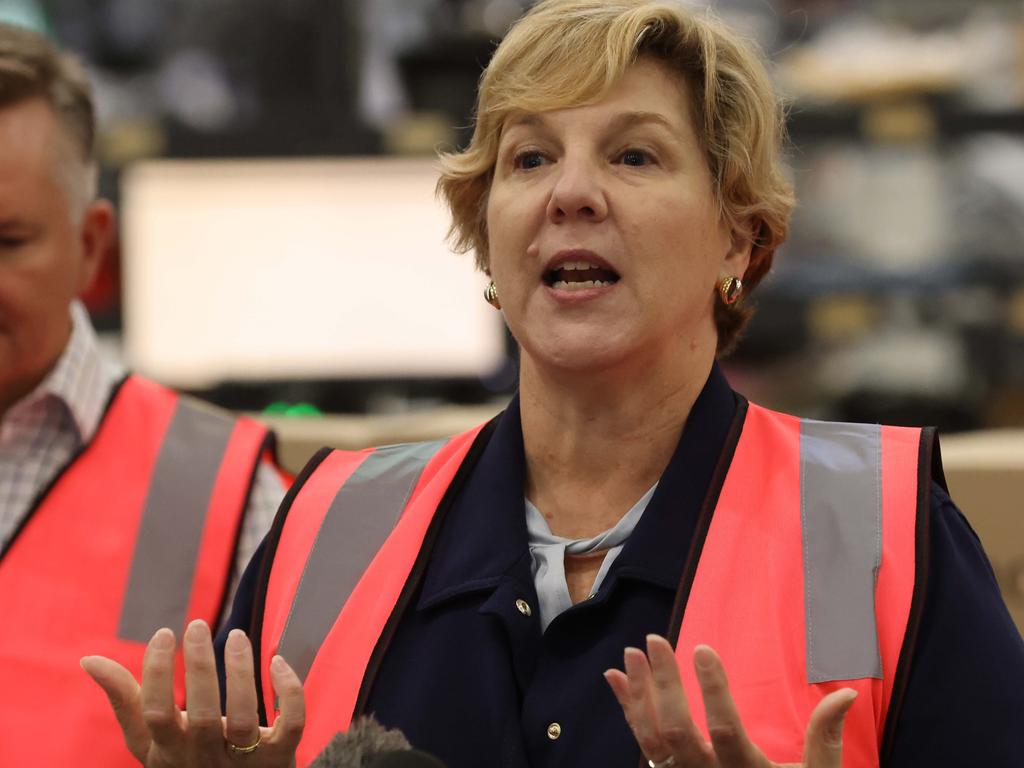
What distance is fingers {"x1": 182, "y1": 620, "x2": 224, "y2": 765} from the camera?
1353mm

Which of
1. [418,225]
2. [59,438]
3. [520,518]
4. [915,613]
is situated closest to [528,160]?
[520,518]

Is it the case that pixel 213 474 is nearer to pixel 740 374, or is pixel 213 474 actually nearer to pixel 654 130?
pixel 654 130

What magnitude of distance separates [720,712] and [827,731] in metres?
0.09

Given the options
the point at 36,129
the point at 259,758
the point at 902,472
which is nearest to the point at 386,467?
the point at 259,758

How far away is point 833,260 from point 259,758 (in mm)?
2623

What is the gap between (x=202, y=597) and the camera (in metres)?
2.00

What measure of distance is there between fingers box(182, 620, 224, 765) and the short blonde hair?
680 millimetres

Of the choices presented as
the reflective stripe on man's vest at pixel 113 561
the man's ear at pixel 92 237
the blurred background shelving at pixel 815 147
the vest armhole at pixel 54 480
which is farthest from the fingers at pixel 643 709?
the blurred background shelving at pixel 815 147

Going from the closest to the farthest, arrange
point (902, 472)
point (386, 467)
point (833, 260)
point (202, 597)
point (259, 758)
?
point (259, 758) < point (902, 472) < point (386, 467) < point (202, 597) < point (833, 260)

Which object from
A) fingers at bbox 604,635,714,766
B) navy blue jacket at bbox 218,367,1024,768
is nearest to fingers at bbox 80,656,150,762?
navy blue jacket at bbox 218,367,1024,768

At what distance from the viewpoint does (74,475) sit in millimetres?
2076

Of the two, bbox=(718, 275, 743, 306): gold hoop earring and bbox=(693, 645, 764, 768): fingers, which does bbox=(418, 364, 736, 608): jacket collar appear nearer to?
bbox=(718, 275, 743, 306): gold hoop earring

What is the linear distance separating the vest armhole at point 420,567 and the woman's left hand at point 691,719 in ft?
1.25

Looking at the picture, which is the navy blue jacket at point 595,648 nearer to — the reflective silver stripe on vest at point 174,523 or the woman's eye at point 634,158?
the woman's eye at point 634,158
